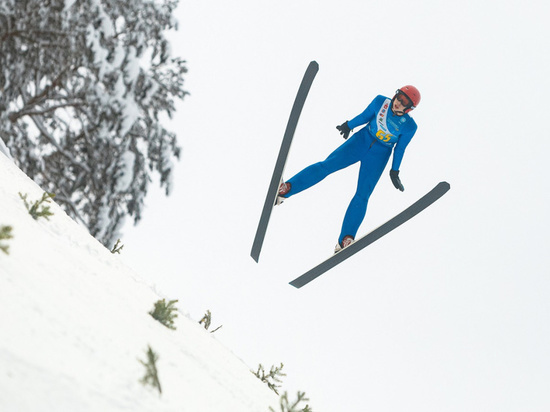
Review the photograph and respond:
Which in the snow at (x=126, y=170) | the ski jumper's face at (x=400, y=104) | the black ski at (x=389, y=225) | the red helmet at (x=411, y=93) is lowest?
the black ski at (x=389, y=225)

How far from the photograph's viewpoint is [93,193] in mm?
10367

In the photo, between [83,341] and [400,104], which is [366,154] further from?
[83,341]

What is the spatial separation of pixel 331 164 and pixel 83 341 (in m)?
4.29

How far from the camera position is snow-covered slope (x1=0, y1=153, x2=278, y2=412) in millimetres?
1541

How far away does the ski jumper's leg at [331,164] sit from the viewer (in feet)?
19.1

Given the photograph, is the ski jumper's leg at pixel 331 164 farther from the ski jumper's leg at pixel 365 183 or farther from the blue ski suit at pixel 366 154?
the ski jumper's leg at pixel 365 183

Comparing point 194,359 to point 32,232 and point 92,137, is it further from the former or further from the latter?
point 92,137

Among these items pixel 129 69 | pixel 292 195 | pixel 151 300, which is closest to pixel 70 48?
pixel 129 69

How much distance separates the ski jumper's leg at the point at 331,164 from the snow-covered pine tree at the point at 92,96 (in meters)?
4.58

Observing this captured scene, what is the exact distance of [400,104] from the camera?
17.8 feet

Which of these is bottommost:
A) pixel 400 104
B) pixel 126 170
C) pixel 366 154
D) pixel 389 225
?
pixel 389 225

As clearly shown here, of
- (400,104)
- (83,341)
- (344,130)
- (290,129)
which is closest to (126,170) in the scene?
(290,129)

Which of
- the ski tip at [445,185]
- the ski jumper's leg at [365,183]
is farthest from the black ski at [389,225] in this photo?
the ski jumper's leg at [365,183]

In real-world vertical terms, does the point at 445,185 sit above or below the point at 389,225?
above
